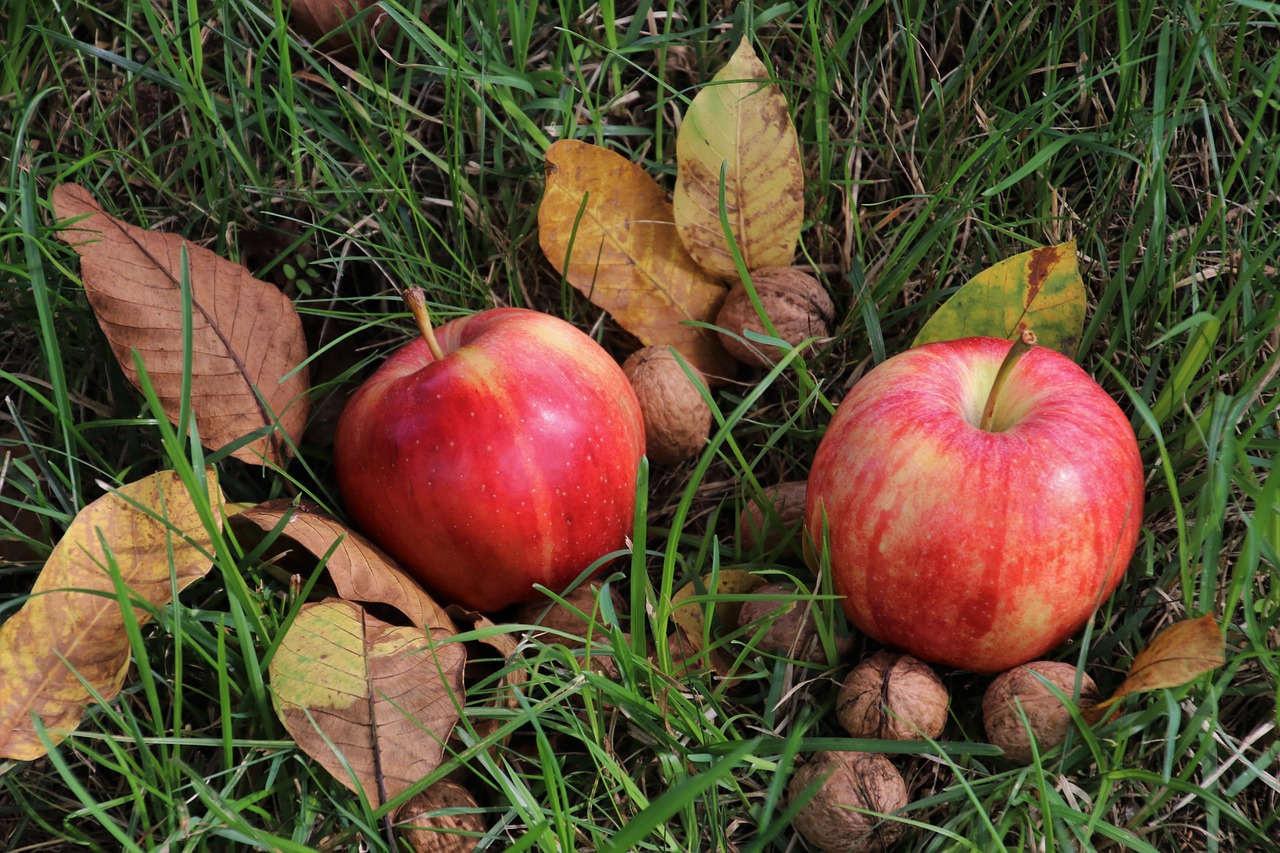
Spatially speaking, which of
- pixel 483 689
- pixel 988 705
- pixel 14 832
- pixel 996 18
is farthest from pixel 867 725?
pixel 996 18

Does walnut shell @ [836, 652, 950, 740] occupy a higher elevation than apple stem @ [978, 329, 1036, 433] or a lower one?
lower

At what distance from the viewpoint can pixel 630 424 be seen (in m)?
1.92

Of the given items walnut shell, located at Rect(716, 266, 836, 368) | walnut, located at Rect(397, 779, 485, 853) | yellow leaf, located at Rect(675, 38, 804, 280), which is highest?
yellow leaf, located at Rect(675, 38, 804, 280)

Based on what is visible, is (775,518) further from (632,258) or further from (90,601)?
(90,601)

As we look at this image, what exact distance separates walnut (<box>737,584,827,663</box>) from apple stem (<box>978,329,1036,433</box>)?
1.33 feet

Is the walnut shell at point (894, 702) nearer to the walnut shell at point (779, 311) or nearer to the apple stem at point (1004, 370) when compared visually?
the apple stem at point (1004, 370)

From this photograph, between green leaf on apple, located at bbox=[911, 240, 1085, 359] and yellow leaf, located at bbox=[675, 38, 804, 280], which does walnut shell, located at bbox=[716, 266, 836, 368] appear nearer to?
yellow leaf, located at bbox=[675, 38, 804, 280]

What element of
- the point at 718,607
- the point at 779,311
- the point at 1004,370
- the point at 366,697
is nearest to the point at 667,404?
the point at 779,311

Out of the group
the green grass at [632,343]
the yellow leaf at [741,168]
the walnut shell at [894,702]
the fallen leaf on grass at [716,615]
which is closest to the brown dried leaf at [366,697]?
the green grass at [632,343]

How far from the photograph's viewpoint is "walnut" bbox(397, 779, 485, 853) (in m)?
1.55

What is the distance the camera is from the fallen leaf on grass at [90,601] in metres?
1.55

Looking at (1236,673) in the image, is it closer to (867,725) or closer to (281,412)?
(867,725)

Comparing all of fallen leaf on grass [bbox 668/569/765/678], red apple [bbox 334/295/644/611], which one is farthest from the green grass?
red apple [bbox 334/295/644/611]

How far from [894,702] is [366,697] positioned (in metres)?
0.77
